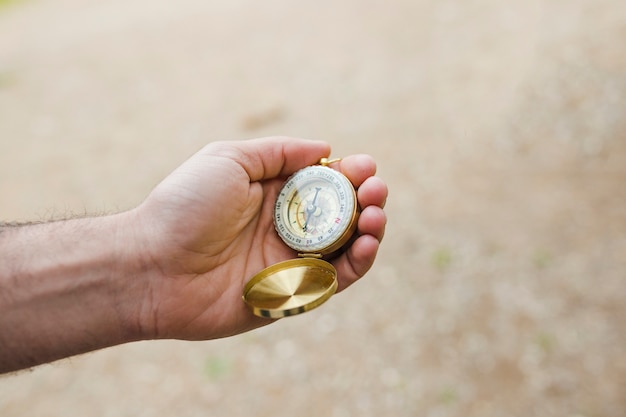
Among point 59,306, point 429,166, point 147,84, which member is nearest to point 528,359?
point 429,166

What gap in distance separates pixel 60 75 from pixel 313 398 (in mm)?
7645

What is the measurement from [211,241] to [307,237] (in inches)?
16.8

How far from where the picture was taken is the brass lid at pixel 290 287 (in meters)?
2.28

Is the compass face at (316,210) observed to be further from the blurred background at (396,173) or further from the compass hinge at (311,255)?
the blurred background at (396,173)

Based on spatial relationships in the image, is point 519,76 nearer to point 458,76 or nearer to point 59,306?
point 458,76

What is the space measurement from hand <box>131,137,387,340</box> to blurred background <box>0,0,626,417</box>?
85cm

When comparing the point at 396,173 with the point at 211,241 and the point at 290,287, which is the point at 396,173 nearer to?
the point at 211,241

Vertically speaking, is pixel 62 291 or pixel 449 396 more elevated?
pixel 62 291

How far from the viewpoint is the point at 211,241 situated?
264 centimetres

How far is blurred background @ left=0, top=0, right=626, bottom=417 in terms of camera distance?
4.39 metres

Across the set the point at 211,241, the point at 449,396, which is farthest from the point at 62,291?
the point at 449,396

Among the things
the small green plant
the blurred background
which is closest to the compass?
the blurred background

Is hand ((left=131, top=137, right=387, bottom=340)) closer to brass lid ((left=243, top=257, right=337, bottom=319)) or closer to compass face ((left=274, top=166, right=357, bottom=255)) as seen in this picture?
compass face ((left=274, top=166, right=357, bottom=255))

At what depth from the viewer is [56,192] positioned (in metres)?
7.23
